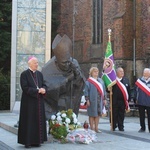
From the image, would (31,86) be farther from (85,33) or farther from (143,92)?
(85,33)

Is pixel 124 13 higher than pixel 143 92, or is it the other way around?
pixel 124 13

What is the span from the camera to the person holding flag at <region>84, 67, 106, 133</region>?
10.4 m

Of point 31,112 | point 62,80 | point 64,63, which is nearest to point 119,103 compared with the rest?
point 62,80

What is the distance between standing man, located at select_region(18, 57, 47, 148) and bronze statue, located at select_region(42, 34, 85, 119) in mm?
1353

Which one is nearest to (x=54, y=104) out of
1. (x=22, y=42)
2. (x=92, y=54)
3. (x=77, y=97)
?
(x=77, y=97)

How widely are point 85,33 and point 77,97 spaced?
76.0ft

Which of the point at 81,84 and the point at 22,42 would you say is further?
the point at 22,42

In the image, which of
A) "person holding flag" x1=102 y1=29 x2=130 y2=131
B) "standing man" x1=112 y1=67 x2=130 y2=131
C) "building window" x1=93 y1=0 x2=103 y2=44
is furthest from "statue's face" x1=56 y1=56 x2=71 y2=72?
"building window" x1=93 y1=0 x2=103 y2=44

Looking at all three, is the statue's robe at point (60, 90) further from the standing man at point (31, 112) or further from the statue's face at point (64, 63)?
the standing man at point (31, 112)

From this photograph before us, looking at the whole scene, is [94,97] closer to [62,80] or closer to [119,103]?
[119,103]

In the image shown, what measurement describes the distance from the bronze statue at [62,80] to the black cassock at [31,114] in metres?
1.36

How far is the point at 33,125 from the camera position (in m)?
7.88

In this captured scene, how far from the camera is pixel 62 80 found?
9383 millimetres

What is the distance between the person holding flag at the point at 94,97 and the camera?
1042cm
